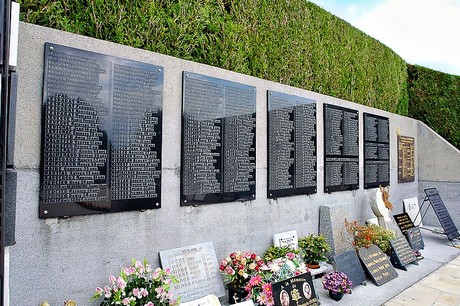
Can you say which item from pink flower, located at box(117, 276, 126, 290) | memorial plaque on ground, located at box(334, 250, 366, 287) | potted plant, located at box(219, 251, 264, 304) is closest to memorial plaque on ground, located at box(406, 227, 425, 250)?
memorial plaque on ground, located at box(334, 250, 366, 287)

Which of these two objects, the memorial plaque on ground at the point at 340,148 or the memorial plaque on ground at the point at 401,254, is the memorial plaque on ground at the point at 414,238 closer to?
the memorial plaque on ground at the point at 401,254

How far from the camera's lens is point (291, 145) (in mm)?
4270

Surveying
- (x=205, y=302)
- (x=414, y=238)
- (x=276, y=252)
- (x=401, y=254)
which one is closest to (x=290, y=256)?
(x=276, y=252)

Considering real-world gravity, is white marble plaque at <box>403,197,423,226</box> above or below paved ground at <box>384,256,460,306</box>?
above

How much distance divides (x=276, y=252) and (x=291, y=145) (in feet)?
4.53

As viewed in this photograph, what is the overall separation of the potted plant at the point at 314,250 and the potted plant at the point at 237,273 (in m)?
1.15

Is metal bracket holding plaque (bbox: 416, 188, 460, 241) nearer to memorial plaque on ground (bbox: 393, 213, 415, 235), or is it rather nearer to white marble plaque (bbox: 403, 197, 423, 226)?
white marble plaque (bbox: 403, 197, 423, 226)

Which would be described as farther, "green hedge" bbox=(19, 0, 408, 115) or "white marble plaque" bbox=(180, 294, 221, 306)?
"green hedge" bbox=(19, 0, 408, 115)

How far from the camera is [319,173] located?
4.77 metres

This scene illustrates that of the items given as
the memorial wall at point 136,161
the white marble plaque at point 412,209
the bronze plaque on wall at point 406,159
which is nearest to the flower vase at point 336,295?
the memorial wall at point 136,161

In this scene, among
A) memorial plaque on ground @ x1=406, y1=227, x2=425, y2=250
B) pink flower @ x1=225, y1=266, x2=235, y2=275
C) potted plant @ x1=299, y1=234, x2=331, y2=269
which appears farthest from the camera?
memorial plaque on ground @ x1=406, y1=227, x2=425, y2=250

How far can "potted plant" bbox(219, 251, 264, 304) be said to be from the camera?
302 centimetres

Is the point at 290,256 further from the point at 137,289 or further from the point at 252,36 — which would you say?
the point at 252,36

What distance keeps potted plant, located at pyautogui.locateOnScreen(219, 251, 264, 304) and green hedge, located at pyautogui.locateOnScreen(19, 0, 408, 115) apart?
2139 mm
